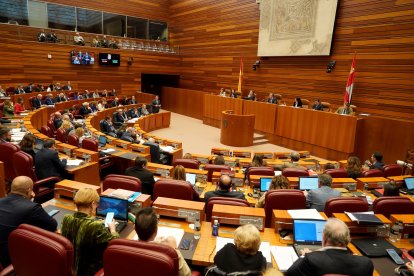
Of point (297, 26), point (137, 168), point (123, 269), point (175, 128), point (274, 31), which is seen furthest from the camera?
point (175, 128)

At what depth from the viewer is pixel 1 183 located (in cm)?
441

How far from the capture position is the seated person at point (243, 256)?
2045mm

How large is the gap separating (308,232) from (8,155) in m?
4.82

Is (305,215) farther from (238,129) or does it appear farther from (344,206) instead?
(238,129)

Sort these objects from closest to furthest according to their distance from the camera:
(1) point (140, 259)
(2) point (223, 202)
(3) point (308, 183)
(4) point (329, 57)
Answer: (1) point (140, 259), (2) point (223, 202), (3) point (308, 183), (4) point (329, 57)

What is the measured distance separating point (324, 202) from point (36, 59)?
14320 mm

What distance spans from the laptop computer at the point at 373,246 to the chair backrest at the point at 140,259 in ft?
6.11

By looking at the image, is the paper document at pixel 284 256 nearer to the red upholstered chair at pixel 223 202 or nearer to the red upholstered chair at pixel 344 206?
the red upholstered chair at pixel 223 202

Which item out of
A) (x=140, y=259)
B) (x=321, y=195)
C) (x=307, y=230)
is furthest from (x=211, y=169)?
(x=140, y=259)

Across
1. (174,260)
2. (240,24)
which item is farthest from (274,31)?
(174,260)

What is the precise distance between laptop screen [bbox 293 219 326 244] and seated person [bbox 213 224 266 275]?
34.4 inches

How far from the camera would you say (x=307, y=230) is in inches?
112

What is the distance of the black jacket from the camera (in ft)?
8.23

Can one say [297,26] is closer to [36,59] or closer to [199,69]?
[199,69]
